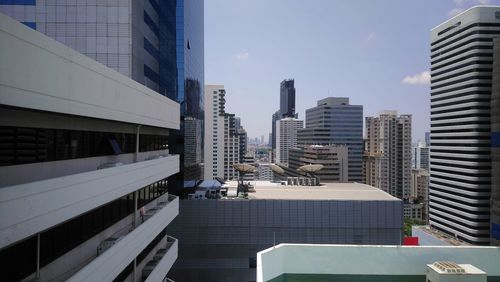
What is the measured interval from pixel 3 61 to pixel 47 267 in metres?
5.80

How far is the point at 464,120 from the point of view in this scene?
96.0 meters

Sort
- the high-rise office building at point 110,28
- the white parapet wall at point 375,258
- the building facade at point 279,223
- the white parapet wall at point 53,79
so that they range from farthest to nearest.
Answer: the building facade at point 279,223
the high-rise office building at point 110,28
the white parapet wall at point 375,258
the white parapet wall at point 53,79

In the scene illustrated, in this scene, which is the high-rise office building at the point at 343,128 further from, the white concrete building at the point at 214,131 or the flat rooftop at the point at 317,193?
the flat rooftop at the point at 317,193

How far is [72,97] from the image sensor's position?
8500 mm

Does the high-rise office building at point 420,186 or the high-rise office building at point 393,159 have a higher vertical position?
the high-rise office building at point 393,159

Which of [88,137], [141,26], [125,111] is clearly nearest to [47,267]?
[88,137]

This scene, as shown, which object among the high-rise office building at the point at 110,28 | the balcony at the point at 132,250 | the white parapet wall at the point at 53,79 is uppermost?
the high-rise office building at the point at 110,28

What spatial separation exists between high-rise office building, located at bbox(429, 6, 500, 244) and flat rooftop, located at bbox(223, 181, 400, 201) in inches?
2541

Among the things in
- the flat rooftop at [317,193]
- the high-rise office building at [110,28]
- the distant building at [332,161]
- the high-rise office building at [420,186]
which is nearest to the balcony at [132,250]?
the high-rise office building at [110,28]

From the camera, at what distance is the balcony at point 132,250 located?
33.2ft

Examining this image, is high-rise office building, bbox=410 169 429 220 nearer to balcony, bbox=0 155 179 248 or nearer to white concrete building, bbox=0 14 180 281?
white concrete building, bbox=0 14 180 281

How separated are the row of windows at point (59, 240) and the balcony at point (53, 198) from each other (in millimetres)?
1124

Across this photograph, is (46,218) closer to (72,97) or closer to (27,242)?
(27,242)

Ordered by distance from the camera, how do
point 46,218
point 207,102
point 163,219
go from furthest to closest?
point 207,102 < point 163,219 < point 46,218
